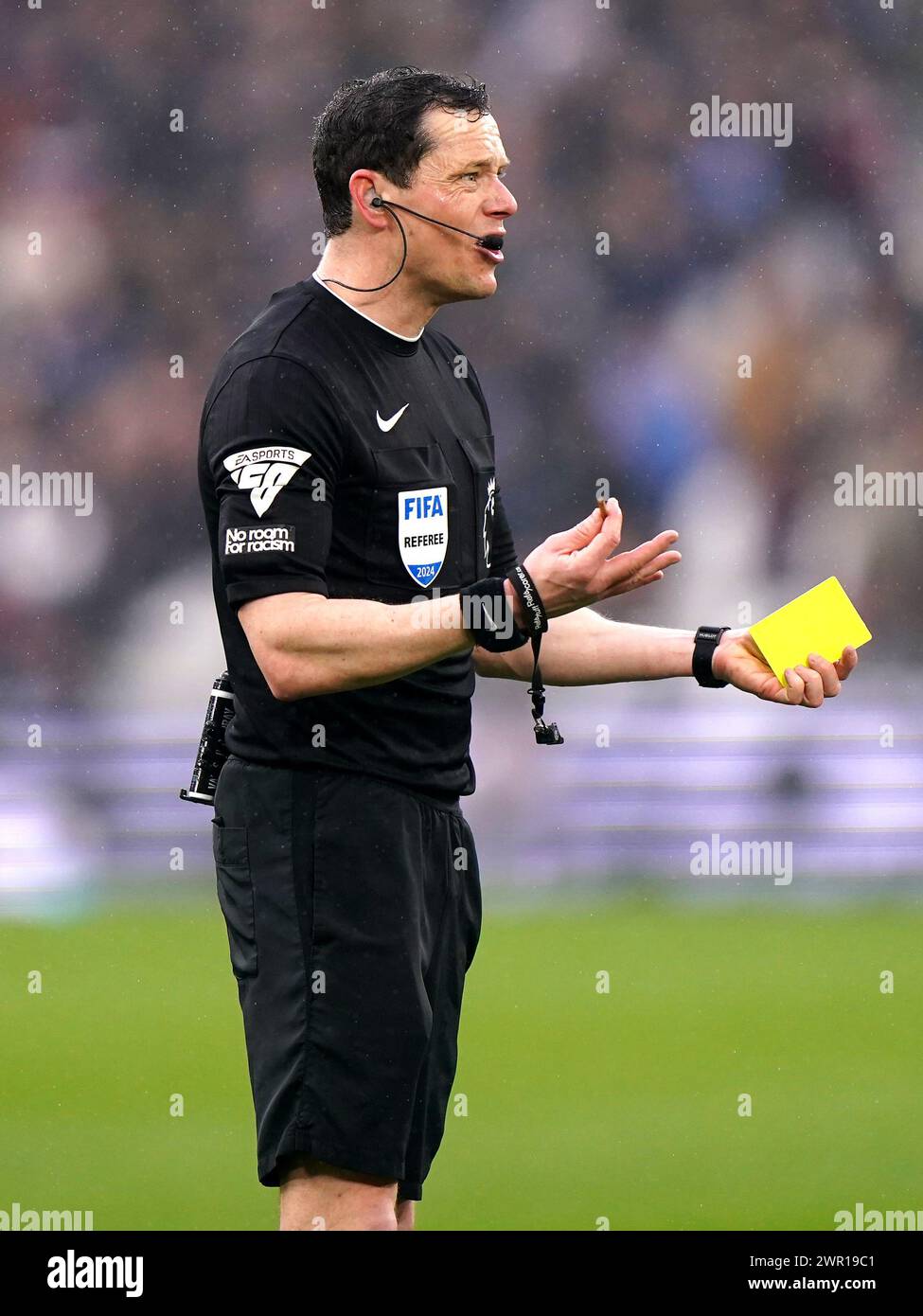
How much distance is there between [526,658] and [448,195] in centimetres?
67

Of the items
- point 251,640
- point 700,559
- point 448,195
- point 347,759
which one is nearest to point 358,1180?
point 347,759

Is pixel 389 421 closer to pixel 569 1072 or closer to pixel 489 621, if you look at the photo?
pixel 489 621

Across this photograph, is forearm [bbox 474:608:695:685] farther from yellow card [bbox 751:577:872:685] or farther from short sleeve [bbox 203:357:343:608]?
short sleeve [bbox 203:357:343:608]

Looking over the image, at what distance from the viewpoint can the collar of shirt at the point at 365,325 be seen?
2.25 meters

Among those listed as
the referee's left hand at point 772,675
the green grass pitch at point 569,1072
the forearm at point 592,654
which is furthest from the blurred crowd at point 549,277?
the referee's left hand at point 772,675

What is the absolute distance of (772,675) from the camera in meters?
2.37

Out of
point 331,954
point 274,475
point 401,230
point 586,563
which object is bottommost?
point 331,954

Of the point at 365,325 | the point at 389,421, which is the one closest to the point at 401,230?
the point at 365,325

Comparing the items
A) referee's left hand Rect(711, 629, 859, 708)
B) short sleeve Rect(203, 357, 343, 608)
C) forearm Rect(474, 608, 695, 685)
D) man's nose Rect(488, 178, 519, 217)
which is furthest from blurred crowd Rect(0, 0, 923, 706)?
short sleeve Rect(203, 357, 343, 608)

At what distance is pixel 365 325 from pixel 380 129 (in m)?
0.28

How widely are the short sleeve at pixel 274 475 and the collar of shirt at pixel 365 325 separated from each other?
6.7 inches

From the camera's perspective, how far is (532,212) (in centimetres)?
743

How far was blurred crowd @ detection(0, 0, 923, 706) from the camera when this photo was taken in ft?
23.3

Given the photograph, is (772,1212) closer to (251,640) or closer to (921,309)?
(251,640)
